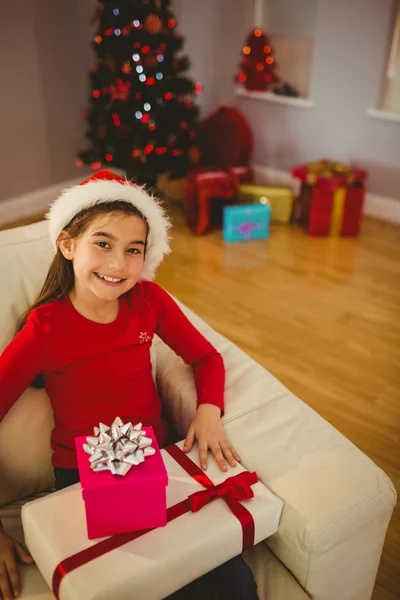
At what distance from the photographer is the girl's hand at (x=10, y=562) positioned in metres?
1.07

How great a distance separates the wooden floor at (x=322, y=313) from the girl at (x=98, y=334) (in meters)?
0.83

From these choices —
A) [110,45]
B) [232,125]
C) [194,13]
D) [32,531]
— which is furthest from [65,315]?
[194,13]

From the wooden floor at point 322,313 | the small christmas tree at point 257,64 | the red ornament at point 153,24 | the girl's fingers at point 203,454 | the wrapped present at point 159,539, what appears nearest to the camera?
the wrapped present at point 159,539

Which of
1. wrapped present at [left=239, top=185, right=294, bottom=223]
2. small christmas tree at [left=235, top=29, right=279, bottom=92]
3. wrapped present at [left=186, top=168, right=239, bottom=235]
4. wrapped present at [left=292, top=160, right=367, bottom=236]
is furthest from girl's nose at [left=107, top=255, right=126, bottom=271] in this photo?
small christmas tree at [left=235, top=29, right=279, bottom=92]

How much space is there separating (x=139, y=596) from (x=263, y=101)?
13.2ft

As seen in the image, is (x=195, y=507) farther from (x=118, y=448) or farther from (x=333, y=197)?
(x=333, y=197)

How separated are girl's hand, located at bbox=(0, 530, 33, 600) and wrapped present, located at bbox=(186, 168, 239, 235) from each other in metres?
2.80

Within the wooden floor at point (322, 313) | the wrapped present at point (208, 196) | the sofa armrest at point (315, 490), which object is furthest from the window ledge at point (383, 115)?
the sofa armrest at point (315, 490)

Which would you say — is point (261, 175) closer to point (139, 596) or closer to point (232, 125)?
point (232, 125)

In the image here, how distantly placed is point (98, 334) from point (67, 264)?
18 centimetres

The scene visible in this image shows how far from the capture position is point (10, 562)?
3.63ft

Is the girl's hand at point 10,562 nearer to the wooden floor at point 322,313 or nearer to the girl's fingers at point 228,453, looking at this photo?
the girl's fingers at point 228,453

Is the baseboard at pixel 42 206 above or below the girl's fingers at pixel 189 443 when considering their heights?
below

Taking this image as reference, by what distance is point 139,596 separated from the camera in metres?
0.96
